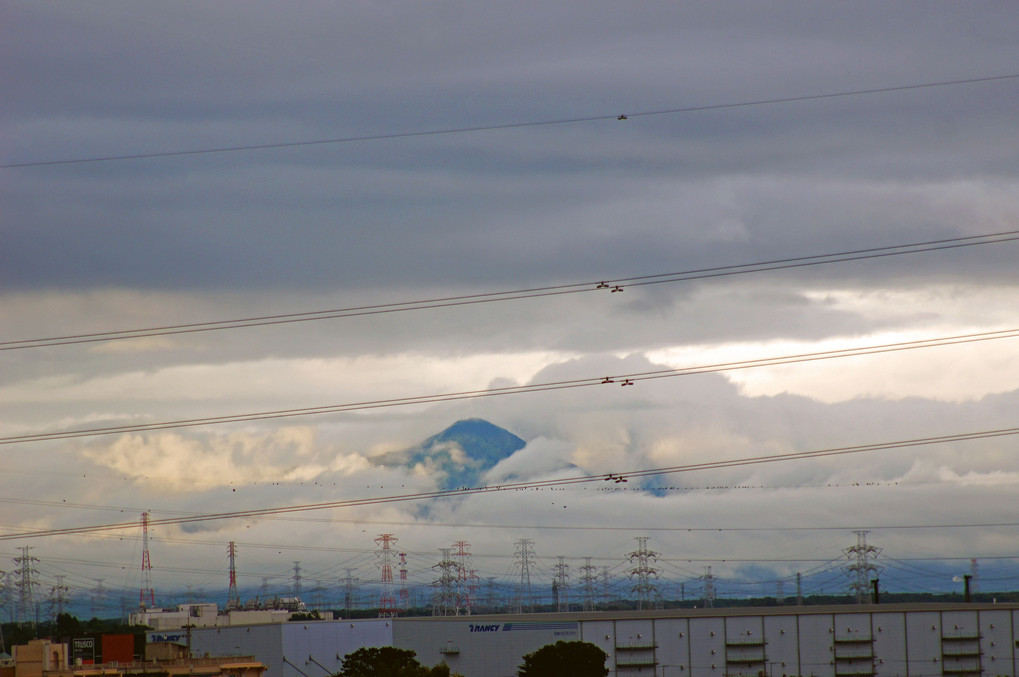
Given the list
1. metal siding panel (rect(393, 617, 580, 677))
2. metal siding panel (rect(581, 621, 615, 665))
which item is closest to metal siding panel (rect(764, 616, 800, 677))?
metal siding panel (rect(581, 621, 615, 665))

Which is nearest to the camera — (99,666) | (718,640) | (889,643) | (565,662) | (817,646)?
(99,666)

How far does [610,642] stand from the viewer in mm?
168000

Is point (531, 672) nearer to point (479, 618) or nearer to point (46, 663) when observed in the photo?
point (479, 618)

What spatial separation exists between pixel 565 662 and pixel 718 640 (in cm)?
3785

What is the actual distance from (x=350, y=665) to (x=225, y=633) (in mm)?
38353

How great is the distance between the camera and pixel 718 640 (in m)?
170

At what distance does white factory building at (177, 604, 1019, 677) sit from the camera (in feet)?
547

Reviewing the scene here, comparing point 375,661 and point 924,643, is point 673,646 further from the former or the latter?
point 375,661

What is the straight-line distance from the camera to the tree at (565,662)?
140m

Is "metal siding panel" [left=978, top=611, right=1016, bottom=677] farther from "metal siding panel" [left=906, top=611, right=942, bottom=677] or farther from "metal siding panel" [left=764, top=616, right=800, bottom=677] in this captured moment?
"metal siding panel" [left=764, top=616, right=800, bottom=677]

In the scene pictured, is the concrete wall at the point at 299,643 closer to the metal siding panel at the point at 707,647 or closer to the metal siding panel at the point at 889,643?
the metal siding panel at the point at 707,647

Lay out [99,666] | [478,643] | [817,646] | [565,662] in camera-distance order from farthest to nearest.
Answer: [817,646] < [478,643] < [565,662] < [99,666]

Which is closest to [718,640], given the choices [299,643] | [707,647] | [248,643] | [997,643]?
[707,647]

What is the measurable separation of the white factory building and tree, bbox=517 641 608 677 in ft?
74.8
